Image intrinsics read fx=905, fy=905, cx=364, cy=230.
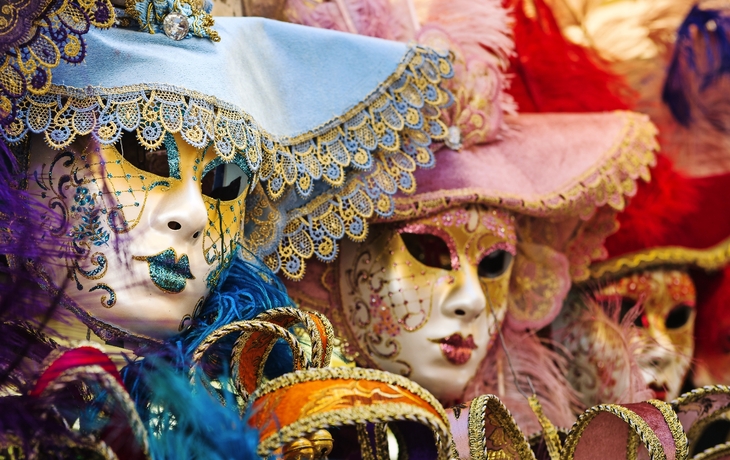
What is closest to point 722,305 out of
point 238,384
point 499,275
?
point 499,275

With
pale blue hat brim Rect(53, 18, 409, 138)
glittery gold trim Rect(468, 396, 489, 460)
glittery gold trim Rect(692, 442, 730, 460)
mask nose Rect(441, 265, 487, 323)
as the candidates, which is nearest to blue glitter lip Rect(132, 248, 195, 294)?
pale blue hat brim Rect(53, 18, 409, 138)

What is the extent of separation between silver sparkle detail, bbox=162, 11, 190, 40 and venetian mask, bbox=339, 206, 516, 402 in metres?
0.55

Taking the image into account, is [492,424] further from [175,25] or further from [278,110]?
[175,25]

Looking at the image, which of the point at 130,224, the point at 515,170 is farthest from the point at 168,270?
the point at 515,170

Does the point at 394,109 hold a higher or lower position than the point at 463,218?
higher

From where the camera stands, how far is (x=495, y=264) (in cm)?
170

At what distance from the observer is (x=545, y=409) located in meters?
1.79

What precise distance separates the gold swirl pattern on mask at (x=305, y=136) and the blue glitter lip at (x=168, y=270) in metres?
0.14

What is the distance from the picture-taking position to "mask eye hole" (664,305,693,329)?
213cm

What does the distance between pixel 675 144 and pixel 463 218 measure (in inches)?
39.7

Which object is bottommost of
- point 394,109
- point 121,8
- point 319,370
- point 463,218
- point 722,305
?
point 722,305

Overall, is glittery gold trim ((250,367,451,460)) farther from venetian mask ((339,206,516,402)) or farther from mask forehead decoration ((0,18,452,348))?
venetian mask ((339,206,516,402))

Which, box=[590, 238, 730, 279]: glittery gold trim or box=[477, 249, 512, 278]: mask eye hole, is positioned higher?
box=[477, 249, 512, 278]: mask eye hole

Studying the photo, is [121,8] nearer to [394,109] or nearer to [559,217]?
[394,109]
